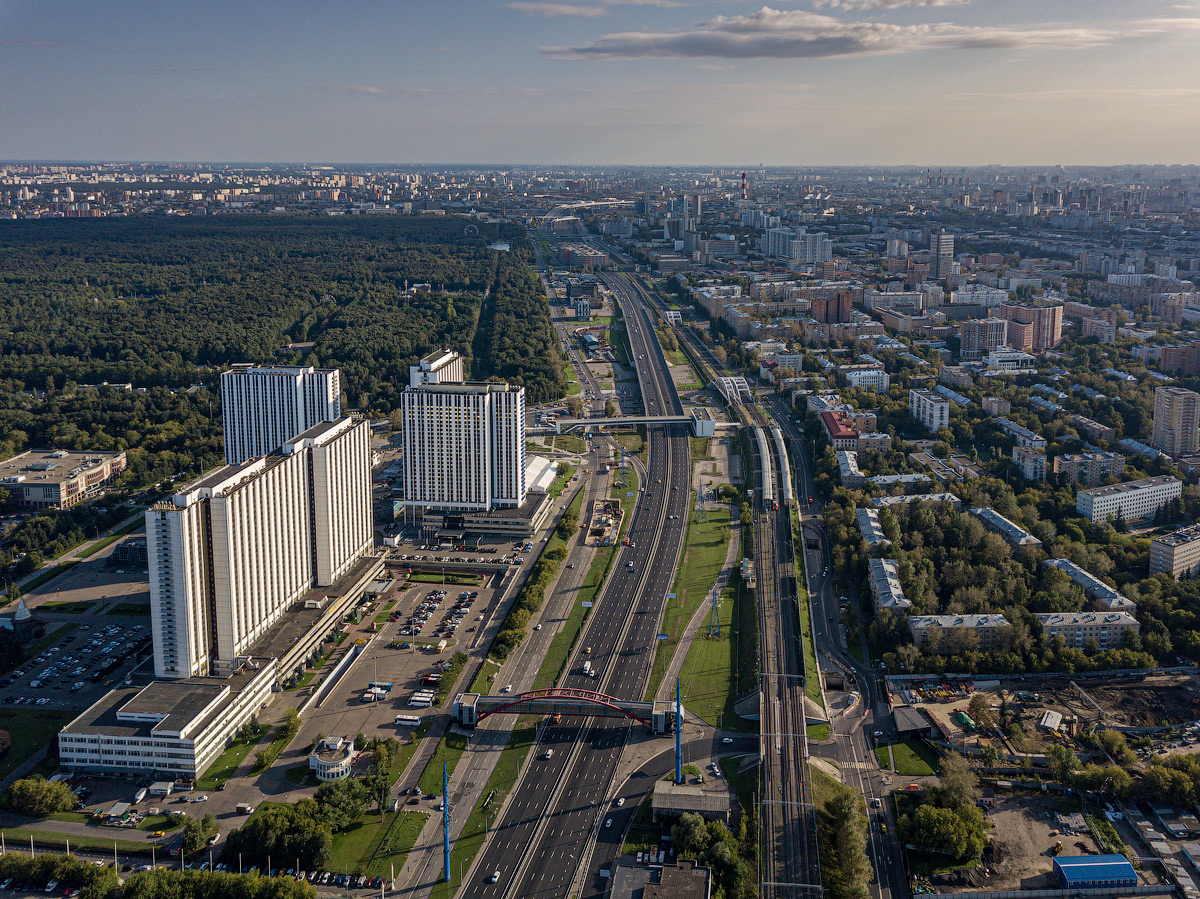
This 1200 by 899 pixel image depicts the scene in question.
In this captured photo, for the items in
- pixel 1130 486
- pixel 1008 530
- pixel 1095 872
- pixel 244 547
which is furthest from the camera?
pixel 1130 486

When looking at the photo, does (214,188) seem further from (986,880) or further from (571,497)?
(986,880)

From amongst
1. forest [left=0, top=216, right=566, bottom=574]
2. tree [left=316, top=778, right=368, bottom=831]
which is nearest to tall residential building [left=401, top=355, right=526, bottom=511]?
forest [left=0, top=216, right=566, bottom=574]

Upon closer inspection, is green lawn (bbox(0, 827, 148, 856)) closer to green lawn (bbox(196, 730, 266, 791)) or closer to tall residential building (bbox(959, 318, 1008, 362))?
green lawn (bbox(196, 730, 266, 791))

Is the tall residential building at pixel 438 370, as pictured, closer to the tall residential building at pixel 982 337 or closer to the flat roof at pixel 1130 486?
the flat roof at pixel 1130 486

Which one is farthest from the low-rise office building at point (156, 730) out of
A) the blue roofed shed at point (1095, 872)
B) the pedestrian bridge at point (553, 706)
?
the blue roofed shed at point (1095, 872)

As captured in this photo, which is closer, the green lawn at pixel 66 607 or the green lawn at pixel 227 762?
the green lawn at pixel 227 762

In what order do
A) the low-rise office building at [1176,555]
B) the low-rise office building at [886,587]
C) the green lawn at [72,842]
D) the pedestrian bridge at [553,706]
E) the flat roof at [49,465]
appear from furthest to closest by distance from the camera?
the flat roof at [49,465]
the low-rise office building at [1176,555]
the low-rise office building at [886,587]
the pedestrian bridge at [553,706]
the green lawn at [72,842]

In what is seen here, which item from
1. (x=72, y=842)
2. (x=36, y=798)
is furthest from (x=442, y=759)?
(x=36, y=798)

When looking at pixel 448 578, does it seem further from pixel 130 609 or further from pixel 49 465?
pixel 49 465
